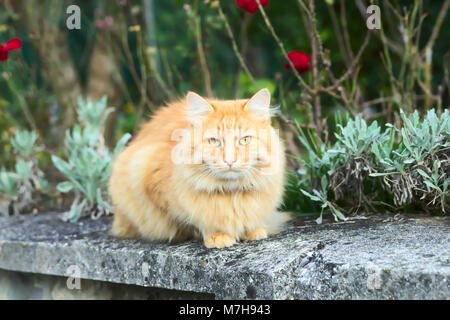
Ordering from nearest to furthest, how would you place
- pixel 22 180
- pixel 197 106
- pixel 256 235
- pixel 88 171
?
pixel 197 106, pixel 256 235, pixel 88 171, pixel 22 180

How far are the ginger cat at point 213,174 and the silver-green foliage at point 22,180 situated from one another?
1443 mm

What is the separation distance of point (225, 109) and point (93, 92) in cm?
420

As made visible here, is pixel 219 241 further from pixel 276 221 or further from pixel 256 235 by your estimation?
pixel 276 221

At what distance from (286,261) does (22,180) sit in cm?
246

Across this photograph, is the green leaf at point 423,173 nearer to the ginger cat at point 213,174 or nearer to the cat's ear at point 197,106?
the ginger cat at point 213,174

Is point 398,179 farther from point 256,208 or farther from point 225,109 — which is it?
point 225,109

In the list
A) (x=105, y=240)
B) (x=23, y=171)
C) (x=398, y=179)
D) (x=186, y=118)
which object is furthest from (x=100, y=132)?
(x=398, y=179)

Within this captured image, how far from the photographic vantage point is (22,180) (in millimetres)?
4023

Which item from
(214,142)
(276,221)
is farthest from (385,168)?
(214,142)

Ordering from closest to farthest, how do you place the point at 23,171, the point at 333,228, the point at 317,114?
the point at 333,228, the point at 317,114, the point at 23,171

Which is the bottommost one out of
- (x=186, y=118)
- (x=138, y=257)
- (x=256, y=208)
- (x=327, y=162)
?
(x=138, y=257)

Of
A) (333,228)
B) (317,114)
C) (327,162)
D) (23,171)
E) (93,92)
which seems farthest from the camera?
(93,92)

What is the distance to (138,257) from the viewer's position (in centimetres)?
273

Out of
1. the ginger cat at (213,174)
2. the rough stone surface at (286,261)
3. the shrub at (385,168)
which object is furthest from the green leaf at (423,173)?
the ginger cat at (213,174)
